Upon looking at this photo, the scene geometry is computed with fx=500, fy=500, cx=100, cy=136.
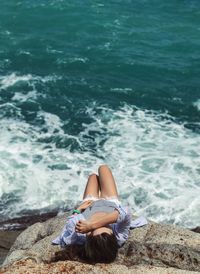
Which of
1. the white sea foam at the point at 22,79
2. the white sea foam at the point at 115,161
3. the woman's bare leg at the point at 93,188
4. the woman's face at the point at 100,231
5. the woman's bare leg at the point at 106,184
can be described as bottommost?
the white sea foam at the point at 115,161

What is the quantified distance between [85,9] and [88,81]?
11110 mm

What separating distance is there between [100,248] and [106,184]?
213cm

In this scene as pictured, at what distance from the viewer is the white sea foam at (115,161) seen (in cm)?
1583

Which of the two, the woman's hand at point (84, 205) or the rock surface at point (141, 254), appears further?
the woman's hand at point (84, 205)

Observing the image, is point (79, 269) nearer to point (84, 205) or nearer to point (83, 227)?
point (83, 227)

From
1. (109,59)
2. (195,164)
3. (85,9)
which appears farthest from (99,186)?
(85,9)

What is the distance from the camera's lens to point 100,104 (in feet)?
73.3

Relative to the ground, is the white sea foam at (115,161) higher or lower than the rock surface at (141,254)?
lower

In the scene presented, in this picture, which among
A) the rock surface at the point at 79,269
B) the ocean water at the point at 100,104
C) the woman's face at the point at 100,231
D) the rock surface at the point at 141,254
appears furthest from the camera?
the ocean water at the point at 100,104

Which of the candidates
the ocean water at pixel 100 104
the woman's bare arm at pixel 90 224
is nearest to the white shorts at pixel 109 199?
the woman's bare arm at pixel 90 224

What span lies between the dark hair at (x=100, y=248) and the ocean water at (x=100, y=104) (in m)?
6.96

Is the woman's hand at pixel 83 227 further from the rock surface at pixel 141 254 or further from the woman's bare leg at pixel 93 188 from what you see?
the woman's bare leg at pixel 93 188

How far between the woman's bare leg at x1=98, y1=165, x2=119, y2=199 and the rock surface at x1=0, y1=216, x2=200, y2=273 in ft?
2.83

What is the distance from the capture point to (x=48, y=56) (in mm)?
26984
